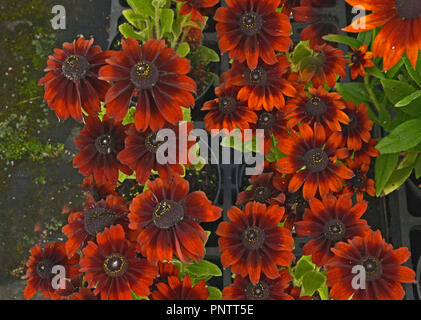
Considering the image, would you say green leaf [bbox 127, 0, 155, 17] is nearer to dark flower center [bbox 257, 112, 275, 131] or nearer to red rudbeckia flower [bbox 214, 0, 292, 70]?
red rudbeckia flower [bbox 214, 0, 292, 70]

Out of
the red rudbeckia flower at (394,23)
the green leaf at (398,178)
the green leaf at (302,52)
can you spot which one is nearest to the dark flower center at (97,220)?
the red rudbeckia flower at (394,23)

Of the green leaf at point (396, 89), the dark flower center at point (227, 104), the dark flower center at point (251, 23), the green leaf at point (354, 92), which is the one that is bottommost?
the dark flower center at point (227, 104)

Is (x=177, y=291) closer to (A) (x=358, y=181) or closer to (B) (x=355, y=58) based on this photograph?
(A) (x=358, y=181)

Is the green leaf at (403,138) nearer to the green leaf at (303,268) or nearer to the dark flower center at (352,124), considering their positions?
the dark flower center at (352,124)

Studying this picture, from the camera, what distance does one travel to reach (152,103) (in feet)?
2.39

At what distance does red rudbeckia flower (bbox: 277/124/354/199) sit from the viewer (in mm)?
838

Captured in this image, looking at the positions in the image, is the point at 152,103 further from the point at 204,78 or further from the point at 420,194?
the point at 420,194

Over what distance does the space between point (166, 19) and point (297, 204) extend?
1.75 ft

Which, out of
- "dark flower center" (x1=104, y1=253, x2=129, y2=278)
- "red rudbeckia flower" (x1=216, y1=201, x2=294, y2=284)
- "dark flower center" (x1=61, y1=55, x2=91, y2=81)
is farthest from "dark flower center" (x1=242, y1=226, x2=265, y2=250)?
"dark flower center" (x1=61, y1=55, x2=91, y2=81)

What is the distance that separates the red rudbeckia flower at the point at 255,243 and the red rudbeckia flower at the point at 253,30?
0.97 feet

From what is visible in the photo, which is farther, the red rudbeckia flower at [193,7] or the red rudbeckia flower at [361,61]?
→ the red rudbeckia flower at [361,61]

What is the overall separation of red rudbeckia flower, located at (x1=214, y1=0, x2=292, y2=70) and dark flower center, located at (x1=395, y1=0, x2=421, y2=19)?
8.9 inches

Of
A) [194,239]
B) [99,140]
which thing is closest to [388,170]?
[194,239]

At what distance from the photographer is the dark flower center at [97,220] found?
30.3 inches
